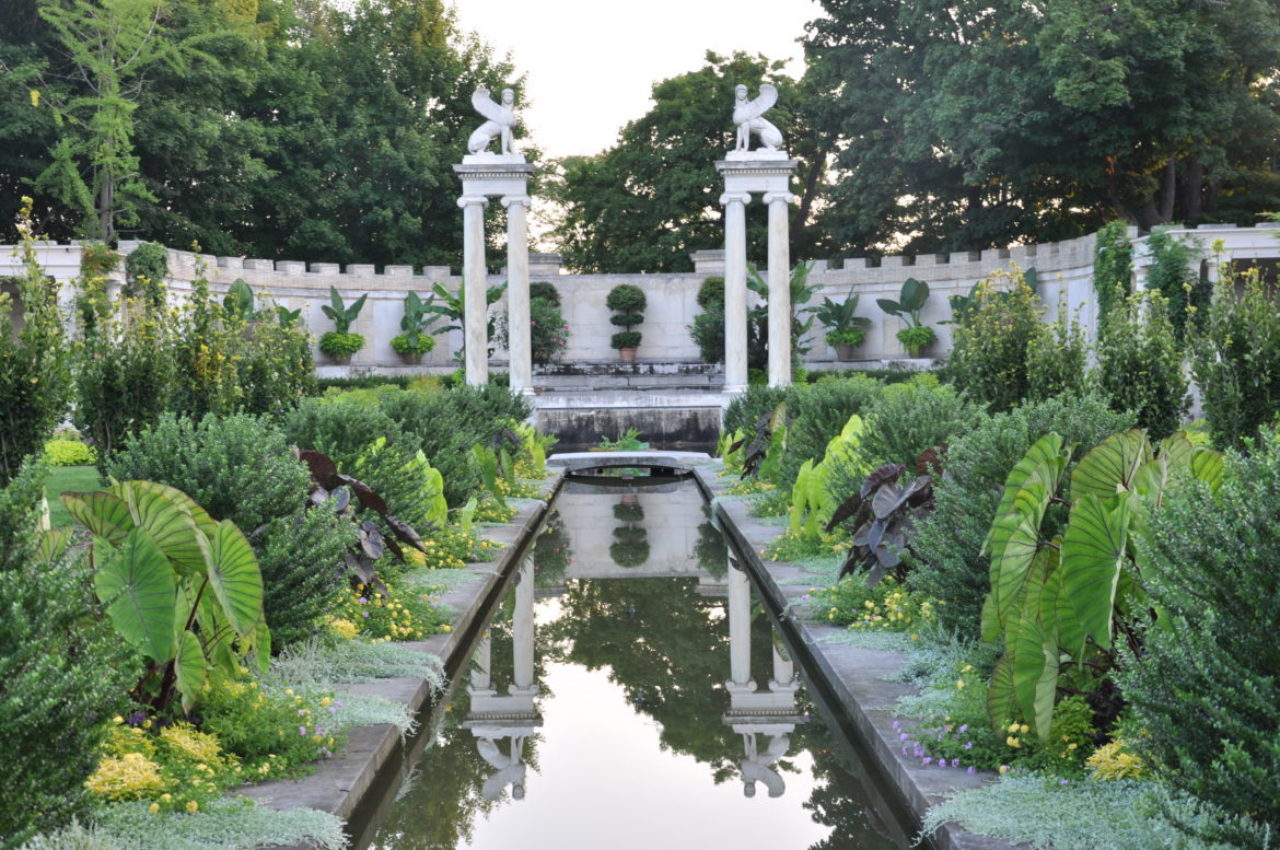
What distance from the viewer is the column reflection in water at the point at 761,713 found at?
5.55 m

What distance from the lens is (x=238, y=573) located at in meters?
4.47

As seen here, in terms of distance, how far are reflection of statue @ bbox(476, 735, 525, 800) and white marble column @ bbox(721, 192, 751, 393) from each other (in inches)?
633

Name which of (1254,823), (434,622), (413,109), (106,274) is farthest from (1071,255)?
(1254,823)

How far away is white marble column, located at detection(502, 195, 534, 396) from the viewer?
22000 millimetres

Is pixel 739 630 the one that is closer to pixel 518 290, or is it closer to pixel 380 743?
pixel 380 743

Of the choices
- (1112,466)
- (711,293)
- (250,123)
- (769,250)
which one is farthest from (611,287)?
→ (1112,466)

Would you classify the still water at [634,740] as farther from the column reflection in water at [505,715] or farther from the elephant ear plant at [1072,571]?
the elephant ear plant at [1072,571]

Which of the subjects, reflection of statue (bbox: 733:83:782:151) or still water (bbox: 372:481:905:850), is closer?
still water (bbox: 372:481:905:850)

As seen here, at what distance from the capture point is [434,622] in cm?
738

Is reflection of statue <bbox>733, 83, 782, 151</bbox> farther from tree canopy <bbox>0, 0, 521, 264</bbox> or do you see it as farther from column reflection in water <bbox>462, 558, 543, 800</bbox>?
column reflection in water <bbox>462, 558, 543, 800</bbox>

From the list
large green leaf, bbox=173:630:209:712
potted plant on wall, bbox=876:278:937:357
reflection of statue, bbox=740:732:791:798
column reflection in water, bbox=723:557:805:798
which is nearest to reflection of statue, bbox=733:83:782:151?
potted plant on wall, bbox=876:278:937:357

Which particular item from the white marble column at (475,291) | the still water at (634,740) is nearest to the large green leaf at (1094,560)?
the still water at (634,740)

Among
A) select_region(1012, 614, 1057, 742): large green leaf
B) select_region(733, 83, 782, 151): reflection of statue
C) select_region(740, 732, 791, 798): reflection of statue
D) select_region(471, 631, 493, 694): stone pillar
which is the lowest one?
select_region(471, 631, 493, 694): stone pillar

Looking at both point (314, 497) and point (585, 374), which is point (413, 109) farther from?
point (314, 497)
